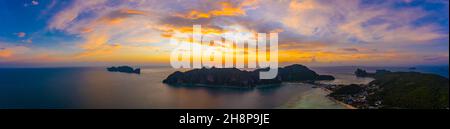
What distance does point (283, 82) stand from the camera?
77.3ft

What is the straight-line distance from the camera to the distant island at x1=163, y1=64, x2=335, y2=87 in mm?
22891

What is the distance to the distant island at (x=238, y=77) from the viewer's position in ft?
75.1

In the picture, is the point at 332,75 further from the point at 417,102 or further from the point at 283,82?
the point at 417,102

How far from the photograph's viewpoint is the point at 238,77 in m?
24.0

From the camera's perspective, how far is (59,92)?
1388 cm
